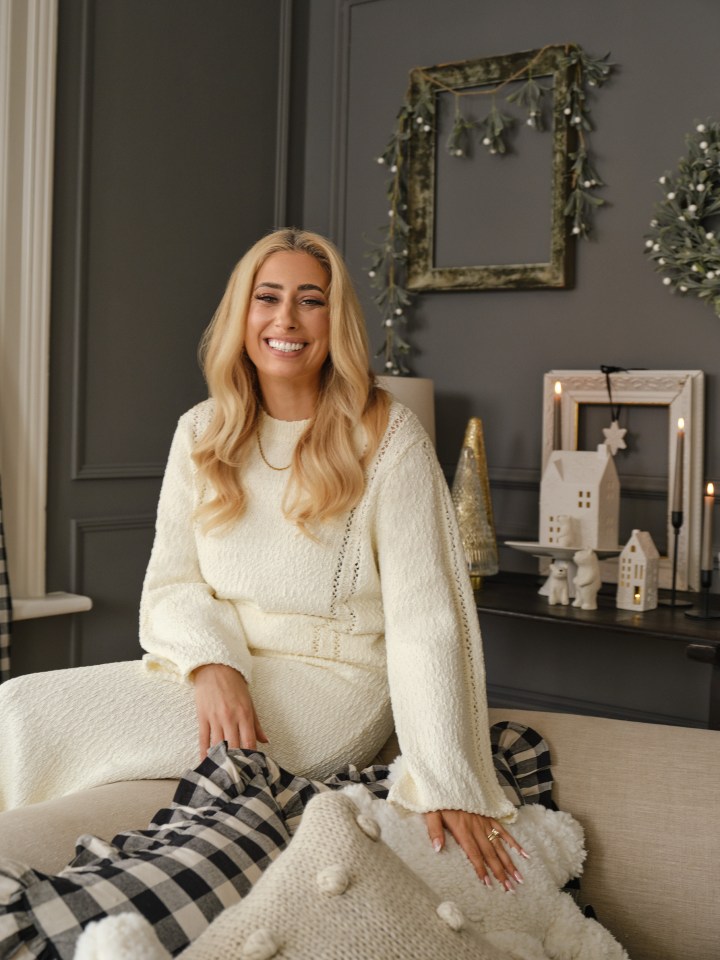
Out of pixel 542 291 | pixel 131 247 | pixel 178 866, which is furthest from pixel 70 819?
pixel 542 291

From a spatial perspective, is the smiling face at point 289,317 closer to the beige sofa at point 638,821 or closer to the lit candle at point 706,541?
the beige sofa at point 638,821

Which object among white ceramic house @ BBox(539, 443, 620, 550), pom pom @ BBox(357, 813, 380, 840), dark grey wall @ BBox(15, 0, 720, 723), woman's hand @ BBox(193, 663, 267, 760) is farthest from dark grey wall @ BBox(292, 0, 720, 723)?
pom pom @ BBox(357, 813, 380, 840)

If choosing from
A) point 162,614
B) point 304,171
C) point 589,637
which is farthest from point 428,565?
point 304,171

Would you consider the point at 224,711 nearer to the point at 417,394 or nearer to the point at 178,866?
the point at 178,866

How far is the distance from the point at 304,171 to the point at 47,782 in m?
2.58

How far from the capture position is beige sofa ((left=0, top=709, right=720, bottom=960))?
1.38 metres

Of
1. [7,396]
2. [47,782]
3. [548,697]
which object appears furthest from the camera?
[548,697]

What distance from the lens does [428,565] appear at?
5.55ft

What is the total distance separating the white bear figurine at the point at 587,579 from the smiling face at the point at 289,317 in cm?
108

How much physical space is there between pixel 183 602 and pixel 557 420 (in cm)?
159

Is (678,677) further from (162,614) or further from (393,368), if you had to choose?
(162,614)

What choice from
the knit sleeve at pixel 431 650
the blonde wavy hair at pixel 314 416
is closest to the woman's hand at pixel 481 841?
the knit sleeve at pixel 431 650

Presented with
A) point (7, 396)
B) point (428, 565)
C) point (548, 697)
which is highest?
point (7, 396)

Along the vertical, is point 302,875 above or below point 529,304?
below
